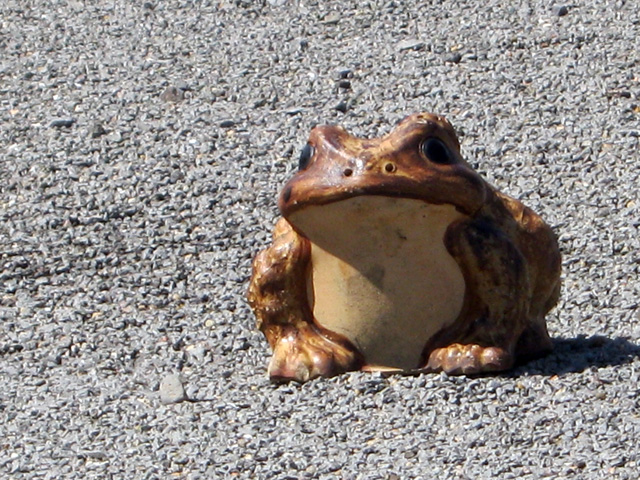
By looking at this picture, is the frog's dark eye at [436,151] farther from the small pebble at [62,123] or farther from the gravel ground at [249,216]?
the small pebble at [62,123]

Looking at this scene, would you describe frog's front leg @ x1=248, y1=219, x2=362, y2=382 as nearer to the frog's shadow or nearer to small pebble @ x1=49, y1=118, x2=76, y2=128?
the frog's shadow

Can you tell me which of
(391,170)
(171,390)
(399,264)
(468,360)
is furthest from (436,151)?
(171,390)

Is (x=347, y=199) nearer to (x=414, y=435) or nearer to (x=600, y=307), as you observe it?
(x=414, y=435)

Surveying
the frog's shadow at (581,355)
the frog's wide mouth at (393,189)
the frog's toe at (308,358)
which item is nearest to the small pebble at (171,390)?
the frog's toe at (308,358)

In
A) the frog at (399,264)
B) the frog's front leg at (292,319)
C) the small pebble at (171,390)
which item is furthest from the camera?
the small pebble at (171,390)

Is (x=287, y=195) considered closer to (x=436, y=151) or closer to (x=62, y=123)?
(x=436, y=151)

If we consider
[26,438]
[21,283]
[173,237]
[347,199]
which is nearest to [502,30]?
[173,237]

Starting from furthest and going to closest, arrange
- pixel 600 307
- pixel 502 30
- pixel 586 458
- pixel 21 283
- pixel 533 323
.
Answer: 1. pixel 502 30
2. pixel 21 283
3. pixel 600 307
4. pixel 533 323
5. pixel 586 458
